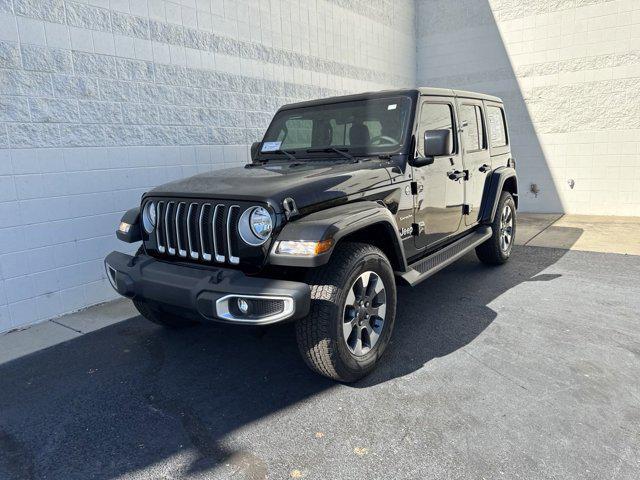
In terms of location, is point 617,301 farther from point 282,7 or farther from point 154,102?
point 282,7

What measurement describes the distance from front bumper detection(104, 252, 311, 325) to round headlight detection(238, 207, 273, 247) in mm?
219

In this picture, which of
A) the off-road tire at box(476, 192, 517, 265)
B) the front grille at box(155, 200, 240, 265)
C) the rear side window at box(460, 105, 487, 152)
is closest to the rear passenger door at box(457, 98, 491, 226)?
the rear side window at box(460, 105, 487, 152)

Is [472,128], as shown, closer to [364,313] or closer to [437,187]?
[437,187]

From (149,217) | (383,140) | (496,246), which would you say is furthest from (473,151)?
(149,217)

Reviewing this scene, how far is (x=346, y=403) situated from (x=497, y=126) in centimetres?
420

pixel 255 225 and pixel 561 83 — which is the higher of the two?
pixel 561 83

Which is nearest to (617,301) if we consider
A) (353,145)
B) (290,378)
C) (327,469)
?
(353,145)

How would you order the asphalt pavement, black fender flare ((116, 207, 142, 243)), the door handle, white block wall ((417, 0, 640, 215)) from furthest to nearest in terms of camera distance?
white block wall ((417, 0, 640, 215)) → the door handle → black fender flare ((116, 207, 142, 243)) → the asphalt pavement

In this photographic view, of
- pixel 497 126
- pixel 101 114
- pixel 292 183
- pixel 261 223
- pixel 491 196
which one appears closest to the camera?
pixel 261 223

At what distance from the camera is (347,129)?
410cm

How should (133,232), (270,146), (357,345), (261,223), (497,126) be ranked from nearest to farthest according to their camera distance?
(261,223) < (357,345) < (133,232) < (270,146) < (497,126)

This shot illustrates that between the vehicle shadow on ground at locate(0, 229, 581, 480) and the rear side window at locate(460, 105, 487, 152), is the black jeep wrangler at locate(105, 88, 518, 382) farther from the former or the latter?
the vehicle shadow on ground at locate(0, 229, 581, 480)

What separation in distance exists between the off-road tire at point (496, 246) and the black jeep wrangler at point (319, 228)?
1.07 m

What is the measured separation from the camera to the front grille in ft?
9.60
